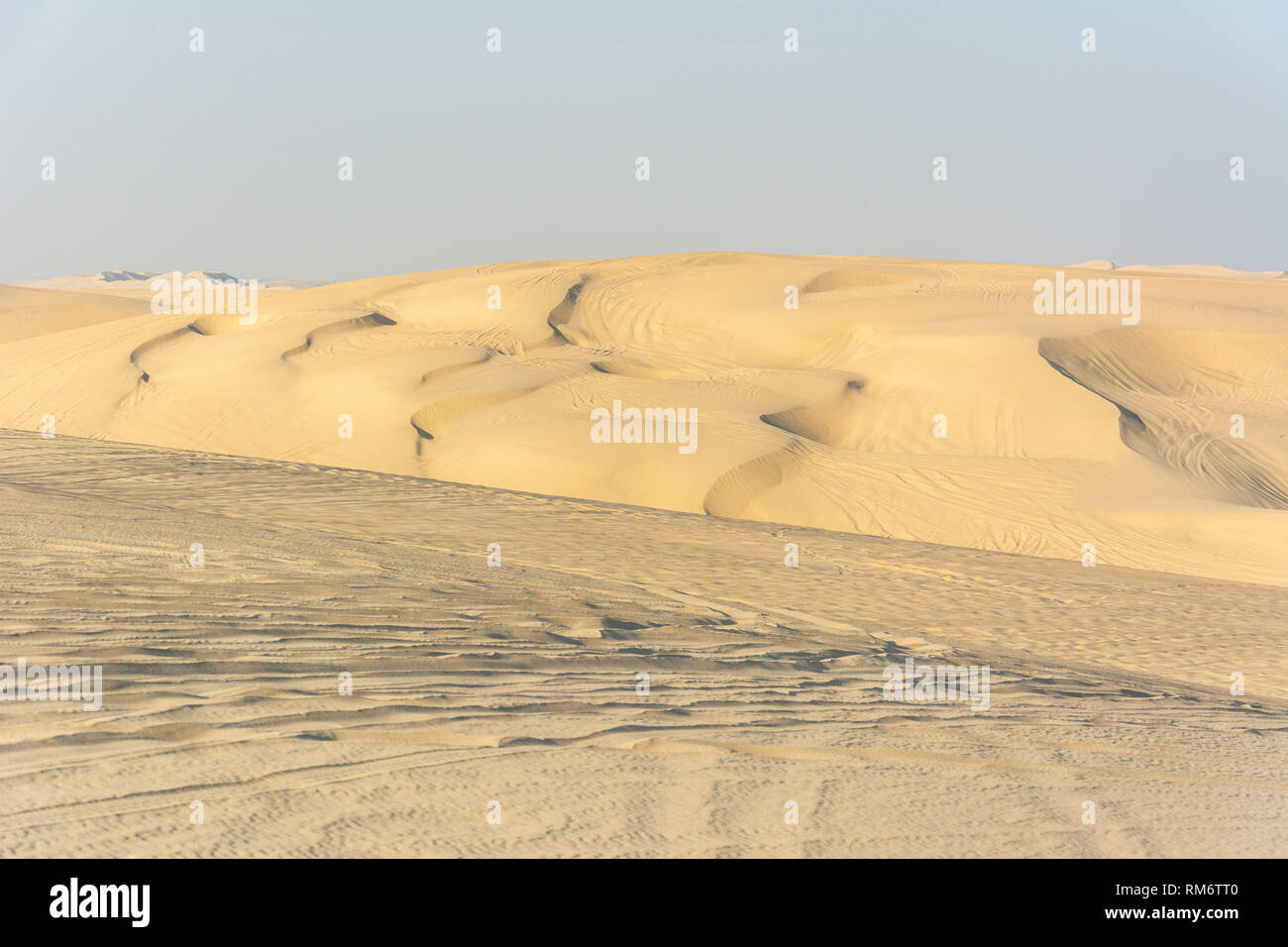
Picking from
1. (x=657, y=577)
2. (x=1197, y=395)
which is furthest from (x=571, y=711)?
(x=1197, y=395)

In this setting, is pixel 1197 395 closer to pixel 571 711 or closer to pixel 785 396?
pixel 785 396

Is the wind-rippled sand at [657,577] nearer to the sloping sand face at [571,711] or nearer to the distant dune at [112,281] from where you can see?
the sloping sand face at [571,711]

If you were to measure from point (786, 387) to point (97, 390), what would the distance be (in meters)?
11.4

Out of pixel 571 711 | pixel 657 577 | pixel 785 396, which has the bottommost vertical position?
pixel 571 711

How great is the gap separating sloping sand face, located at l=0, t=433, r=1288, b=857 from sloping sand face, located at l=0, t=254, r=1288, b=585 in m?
4.15

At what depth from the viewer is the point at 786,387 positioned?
16688 millimetres

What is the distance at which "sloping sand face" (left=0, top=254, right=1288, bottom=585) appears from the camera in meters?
12.8

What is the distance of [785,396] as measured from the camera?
53.4 feet

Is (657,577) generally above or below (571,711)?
above

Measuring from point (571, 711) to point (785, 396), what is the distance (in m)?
12.5

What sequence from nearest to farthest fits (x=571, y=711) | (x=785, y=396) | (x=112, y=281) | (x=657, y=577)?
(x=571, y=711) → (x=657, y=577) → (x=785, y=396) → (x=112, y=281)

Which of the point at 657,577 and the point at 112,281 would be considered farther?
the point at 112,281

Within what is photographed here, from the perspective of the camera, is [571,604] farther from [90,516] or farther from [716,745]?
[90,516]

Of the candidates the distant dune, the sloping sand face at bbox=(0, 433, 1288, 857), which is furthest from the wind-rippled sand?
the distant dune
